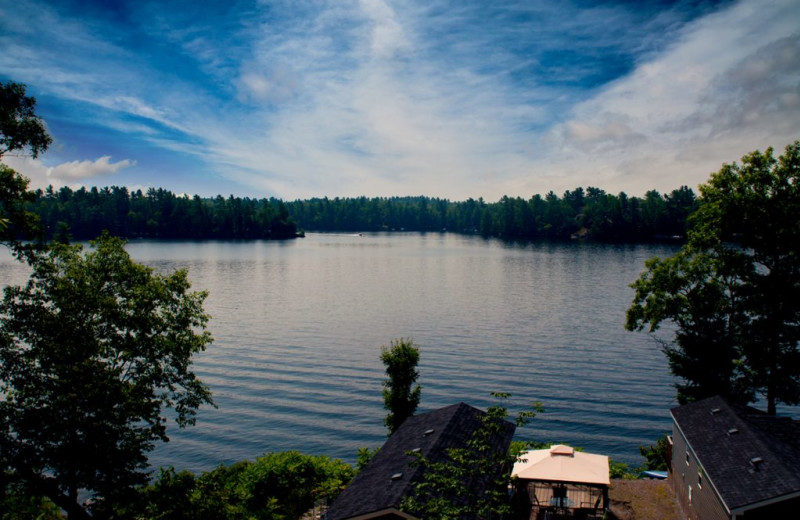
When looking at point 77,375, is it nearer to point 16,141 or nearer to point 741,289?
point 16,141

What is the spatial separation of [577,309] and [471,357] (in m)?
28.3

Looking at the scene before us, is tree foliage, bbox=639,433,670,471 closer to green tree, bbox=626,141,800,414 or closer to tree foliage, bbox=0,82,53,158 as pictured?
green tree, bbox=626,141,800,414

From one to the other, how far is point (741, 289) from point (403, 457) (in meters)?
27.5

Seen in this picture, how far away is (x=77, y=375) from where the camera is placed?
72.0 ft

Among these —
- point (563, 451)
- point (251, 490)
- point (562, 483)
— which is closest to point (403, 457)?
point (562, 483)

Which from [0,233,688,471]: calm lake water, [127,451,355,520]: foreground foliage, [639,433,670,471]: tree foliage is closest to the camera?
[127,451,355,520]: foreground foliage

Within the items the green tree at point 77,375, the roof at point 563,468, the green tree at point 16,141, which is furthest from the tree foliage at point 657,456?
the green tree at point 16,141

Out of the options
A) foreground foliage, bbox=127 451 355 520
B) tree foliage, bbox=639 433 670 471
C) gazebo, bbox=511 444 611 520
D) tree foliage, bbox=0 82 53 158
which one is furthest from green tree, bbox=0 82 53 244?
tree foliage, bbox=639 433 670 471

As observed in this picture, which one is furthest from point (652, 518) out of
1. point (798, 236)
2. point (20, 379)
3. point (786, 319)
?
point (20, 379)

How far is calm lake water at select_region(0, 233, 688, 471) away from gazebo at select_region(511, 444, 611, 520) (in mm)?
9666

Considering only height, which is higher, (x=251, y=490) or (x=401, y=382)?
(x=401, y=382)

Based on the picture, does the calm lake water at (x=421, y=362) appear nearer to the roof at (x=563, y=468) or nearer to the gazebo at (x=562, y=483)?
the gazebo at (x=562, y=483)

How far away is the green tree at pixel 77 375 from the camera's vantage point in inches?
860

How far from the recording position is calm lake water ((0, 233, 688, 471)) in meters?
37.1
